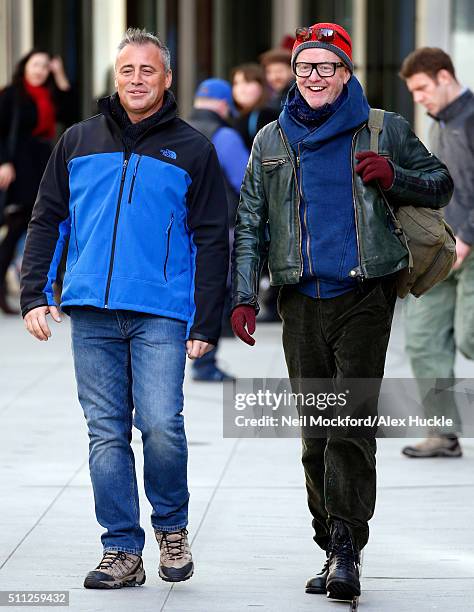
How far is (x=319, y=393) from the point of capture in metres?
4.79

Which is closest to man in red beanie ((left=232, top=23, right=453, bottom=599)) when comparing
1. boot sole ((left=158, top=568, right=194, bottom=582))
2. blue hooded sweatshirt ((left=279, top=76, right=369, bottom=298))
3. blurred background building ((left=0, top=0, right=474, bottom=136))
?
blue hooded sweatshirt ((left=279, top=76, right=369, bottom=298))

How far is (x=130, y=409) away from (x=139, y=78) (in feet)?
3.66

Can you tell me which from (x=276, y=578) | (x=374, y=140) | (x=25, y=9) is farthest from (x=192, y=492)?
(x=25, y=9)

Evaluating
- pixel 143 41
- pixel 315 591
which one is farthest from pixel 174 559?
pixel 143 41

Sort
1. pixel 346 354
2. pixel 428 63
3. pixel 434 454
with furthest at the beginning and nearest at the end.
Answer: pixel 434 454
pixel 428 63
pixel 346 354

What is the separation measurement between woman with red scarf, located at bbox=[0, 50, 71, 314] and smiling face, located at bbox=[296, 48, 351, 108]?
781 centimetres

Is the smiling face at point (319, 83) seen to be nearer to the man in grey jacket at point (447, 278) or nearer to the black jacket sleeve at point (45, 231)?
the black jacket sleeve at point (45, 231)

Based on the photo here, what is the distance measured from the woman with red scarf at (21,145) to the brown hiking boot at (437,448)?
5.97 m

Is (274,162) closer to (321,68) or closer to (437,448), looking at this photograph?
(321,68)

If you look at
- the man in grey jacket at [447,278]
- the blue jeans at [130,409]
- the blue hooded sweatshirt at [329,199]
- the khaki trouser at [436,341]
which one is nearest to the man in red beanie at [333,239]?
the blue hooded sweatshirt at [329,199]

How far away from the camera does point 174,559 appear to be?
4906mm

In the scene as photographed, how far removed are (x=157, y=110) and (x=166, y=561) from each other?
1.52 metres

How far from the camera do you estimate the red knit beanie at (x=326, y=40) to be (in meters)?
4.72

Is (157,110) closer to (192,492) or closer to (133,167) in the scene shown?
(133,167)
